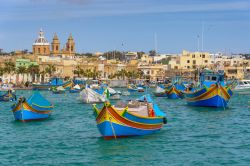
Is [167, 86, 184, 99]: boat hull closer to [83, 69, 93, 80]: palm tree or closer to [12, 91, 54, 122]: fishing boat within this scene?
[12, 91, 54, 122]: fishing boat

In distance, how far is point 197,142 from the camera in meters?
36.9

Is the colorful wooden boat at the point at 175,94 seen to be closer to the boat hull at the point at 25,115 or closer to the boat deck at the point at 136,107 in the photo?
the boat hull at the point at 25,115

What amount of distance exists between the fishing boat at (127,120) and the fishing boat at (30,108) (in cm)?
1163

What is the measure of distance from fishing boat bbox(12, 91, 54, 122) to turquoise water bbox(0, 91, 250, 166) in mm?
703

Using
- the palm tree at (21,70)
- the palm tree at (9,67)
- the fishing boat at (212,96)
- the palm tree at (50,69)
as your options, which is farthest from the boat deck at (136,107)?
the palm tree at (50,69)

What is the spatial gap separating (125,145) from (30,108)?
1579 cm

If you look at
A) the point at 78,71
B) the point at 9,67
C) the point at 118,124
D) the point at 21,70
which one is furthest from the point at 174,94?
the point at 78,71

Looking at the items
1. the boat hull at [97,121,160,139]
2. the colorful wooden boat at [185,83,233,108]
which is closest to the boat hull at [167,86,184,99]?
the colorful wooden boat at [185,83,233,108]

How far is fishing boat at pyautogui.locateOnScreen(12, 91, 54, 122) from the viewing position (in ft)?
159

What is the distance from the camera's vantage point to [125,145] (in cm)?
3466

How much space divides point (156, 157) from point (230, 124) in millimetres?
16912

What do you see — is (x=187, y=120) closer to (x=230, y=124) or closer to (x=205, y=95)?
(x=230, y=124)

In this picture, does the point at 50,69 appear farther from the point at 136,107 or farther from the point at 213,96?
the point at 136,107

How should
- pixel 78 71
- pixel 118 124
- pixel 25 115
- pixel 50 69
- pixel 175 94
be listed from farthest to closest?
1. pixel 78 71
2. pixel 50 69
3. pixel 175 94
4. pixel 25 115
5. pixel 118 124
